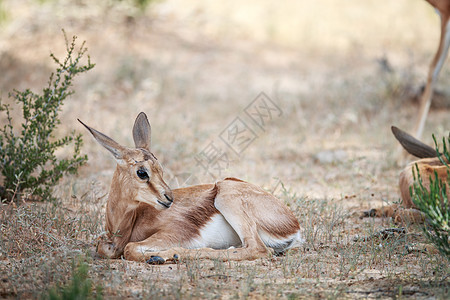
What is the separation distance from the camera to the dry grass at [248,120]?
3.99 metres

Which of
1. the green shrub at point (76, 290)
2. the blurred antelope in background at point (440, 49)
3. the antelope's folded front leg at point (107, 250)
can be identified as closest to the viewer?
the green shrub at point (76, 290)

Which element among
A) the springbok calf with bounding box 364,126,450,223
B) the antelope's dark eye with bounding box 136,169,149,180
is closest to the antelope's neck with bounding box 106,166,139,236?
the antelope's dark eye with bounding box 136,169,149,180

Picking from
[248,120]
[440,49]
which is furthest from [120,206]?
[248,120]

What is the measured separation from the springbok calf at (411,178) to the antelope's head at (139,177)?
224 centimetres

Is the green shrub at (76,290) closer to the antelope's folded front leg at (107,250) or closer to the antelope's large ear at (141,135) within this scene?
the antelope's folded front leg at (107,250)

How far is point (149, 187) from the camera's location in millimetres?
4355

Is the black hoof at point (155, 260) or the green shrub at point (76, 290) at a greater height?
the black hoof at point (155, 260)

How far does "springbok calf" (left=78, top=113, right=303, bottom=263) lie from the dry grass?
0.53 feet

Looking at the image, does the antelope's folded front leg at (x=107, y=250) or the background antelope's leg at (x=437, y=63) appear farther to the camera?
the background antelope's leg at (x=437, y=63)

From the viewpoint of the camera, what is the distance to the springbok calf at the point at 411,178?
5504mm

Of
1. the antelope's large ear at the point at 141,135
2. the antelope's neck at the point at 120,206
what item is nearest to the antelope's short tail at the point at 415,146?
the antelope's large ear at the point at 141,135

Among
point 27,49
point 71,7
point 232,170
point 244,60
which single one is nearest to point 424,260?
point 232,170

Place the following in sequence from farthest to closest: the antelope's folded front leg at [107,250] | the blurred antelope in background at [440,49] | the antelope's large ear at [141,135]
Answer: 1. the blurred antelope in background at [440,49]
2. the antelope's large ear at [141,135]
3. the antelope's folded front leg at [107,250]

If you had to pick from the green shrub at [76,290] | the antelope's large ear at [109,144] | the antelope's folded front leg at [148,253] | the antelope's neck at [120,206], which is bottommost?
the green shrub at [76,290]
